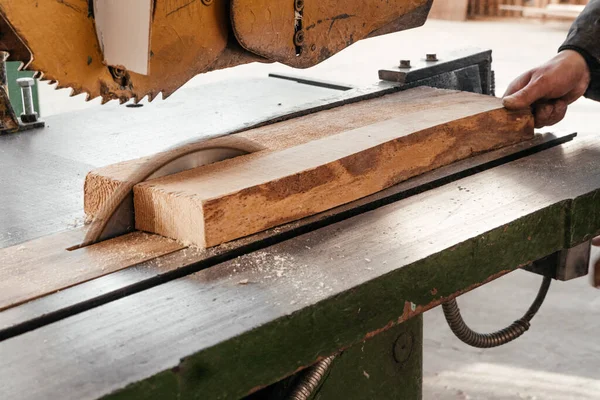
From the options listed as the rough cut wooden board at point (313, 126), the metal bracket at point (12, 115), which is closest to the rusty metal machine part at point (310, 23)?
the rough cut wooden board at point (313, 126)

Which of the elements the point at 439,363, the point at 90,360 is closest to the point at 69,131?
the point at 90,360

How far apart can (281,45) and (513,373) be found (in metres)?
1.80

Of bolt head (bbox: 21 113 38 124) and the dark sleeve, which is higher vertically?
the dark sleeve

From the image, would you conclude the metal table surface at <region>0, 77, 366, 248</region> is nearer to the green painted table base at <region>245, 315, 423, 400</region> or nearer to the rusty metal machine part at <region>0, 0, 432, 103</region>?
the rusty metal machine part at <region>0, 0, 432, 103</region>

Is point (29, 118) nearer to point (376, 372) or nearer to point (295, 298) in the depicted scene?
point (376, 372)

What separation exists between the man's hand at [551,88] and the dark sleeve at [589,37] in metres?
0.01

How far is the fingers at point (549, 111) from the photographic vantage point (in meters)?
1.54

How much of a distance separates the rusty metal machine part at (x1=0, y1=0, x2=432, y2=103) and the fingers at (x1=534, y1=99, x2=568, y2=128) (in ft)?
1.23

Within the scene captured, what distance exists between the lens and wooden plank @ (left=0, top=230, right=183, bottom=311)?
0.95 m

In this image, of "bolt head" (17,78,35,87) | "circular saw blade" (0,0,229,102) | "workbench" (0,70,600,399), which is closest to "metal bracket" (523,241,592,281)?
"workbench" (0,70,600,399)

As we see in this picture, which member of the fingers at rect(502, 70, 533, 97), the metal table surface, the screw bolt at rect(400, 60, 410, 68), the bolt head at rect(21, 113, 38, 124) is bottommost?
the metal table surface

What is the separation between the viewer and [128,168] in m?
1.20

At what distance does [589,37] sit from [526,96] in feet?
0.72

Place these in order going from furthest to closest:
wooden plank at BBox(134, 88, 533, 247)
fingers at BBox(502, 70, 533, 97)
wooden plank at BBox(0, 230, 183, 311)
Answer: fingers at BBox(502, 70, 533, 97), wooden plank at BBox(134, 88, 533, 247), wooden plank at BBox(0, 230, 183, 311)
